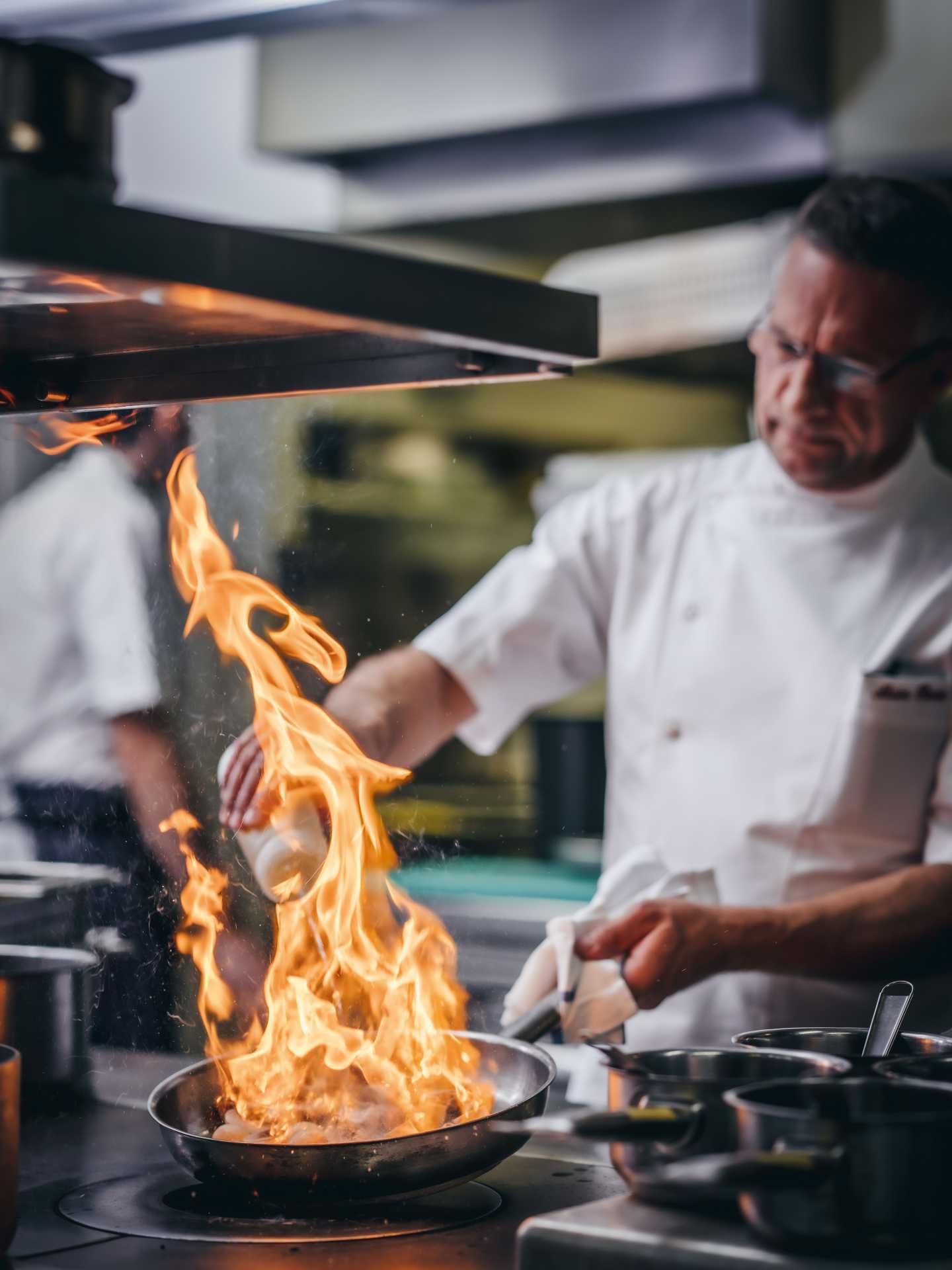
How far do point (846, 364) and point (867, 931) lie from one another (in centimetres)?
66

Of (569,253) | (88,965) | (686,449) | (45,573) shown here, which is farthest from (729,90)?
(88,965)

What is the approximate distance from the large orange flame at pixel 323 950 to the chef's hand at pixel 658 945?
176mm

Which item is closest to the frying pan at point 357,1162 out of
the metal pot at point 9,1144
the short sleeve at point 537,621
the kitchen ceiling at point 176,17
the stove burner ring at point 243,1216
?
the stove burner ring at point 243,1216

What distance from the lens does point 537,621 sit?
213 cm

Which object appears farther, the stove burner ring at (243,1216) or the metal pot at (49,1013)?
the metal pot at (49,1013)

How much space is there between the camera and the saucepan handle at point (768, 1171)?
85cm

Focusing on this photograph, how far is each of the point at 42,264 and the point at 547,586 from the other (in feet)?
4.18

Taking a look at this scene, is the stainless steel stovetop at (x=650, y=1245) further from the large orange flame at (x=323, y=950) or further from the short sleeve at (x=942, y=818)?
the short sleeve at (x=942, y=818)

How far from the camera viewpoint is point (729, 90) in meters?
2.55

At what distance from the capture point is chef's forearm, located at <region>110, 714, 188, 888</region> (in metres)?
1.55

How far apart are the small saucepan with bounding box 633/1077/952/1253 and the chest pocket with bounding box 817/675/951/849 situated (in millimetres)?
1034

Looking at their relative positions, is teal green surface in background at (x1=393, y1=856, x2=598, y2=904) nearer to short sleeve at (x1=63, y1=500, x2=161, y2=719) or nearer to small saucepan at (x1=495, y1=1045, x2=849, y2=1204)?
short sleeve at (x1=63, y1=500, x2=161, y2=719)

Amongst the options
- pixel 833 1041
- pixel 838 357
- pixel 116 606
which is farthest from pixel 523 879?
pixel 833 1041

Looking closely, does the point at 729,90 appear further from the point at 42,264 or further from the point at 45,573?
the point at 42,264
